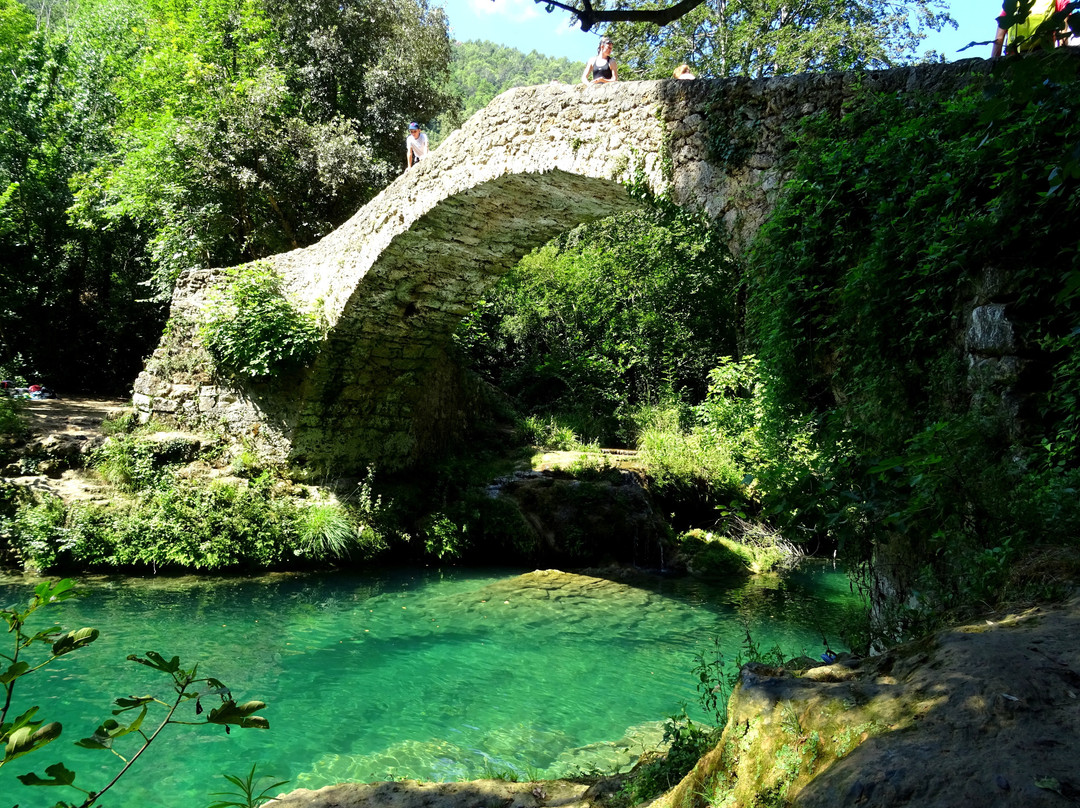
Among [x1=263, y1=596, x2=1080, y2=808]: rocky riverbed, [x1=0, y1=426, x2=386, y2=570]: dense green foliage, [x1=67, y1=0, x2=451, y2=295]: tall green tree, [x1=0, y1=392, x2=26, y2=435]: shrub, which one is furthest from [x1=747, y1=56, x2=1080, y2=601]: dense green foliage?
[x1=67, y1=0, x2=451, y2=295]: tall green tree

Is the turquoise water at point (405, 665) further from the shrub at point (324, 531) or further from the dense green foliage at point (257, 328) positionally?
the dense green foliage at point (257, 328)

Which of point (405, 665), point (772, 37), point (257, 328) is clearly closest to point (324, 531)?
point (257, 328)

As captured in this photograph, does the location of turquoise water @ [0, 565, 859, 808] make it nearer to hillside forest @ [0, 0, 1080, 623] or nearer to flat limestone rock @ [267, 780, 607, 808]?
flat limestone rock @ [267, 780, 607, 808]

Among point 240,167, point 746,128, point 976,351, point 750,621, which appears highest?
point 240,167

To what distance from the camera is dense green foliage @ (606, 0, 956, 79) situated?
1351cm

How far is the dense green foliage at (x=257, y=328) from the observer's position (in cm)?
768

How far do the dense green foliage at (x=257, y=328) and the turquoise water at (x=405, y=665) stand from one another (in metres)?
2.35

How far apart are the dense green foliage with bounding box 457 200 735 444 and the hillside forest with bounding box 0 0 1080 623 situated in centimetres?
5

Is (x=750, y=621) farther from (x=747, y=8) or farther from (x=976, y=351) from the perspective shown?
(x=747, y=8)

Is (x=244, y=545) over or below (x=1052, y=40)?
below

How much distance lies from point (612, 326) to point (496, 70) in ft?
80.0

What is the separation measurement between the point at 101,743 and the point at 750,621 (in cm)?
574

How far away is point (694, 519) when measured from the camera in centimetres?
921

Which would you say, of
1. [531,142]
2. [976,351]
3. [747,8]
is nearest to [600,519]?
[531,142]
